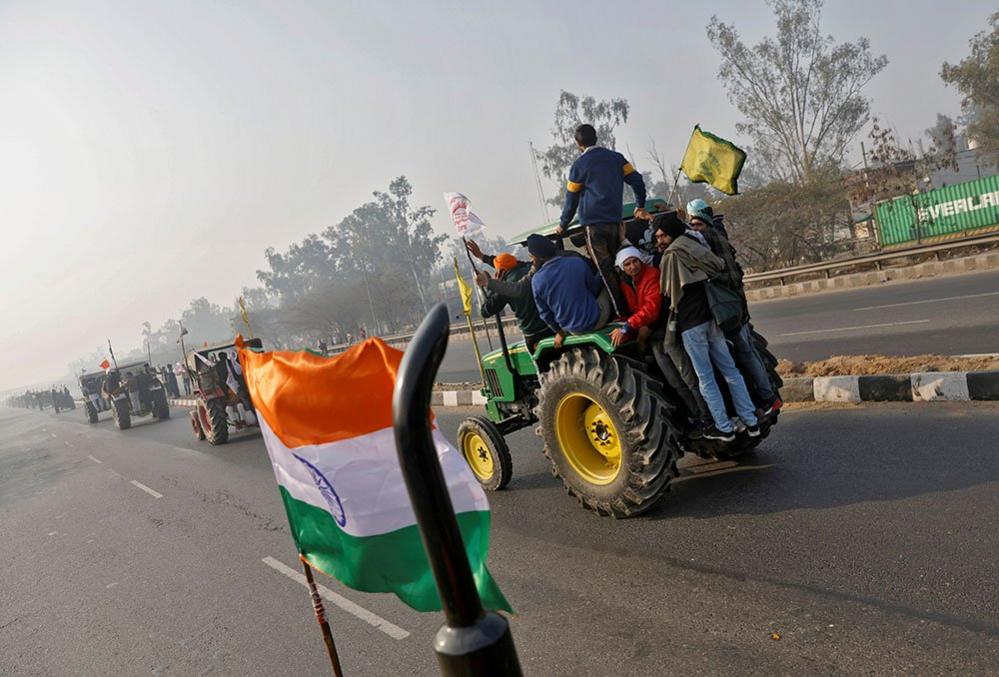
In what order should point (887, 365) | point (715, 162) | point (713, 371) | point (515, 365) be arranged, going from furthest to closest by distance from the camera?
point (887, 365) < point (515, 365) < point (715, 162) < point (713, 371)

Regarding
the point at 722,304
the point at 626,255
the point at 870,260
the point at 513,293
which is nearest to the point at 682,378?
the point at 722,304

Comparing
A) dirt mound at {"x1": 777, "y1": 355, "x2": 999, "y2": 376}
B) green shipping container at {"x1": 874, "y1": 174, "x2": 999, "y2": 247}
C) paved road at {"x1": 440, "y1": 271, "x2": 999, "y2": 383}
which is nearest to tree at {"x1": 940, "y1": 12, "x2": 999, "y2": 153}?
green shipping container at {"x1": 874, "y1": 174, "x2": 999, "y2": 247}

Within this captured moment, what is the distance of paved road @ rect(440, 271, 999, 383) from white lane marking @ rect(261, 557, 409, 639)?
7132 mm

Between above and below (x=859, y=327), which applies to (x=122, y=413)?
above

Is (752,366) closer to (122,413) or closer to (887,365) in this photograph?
(887,365)

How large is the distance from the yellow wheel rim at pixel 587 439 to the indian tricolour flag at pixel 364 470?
9.18ft

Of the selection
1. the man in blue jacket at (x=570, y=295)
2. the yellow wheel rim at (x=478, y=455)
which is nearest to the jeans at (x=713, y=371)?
the man in blue jacket at (x=570, y=295)

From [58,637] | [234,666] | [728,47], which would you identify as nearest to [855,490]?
[234,666]

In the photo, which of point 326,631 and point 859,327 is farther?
point 859,327

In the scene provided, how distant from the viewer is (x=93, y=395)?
30.7 m

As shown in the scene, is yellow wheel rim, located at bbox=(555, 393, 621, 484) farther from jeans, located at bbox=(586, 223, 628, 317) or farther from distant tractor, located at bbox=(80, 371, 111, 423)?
distant tractor, located at bbox=(80, 371, 111, 423)

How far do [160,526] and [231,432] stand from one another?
29.7 ft

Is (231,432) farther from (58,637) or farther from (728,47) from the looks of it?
(728,47)

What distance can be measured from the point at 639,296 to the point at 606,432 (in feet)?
3.51
